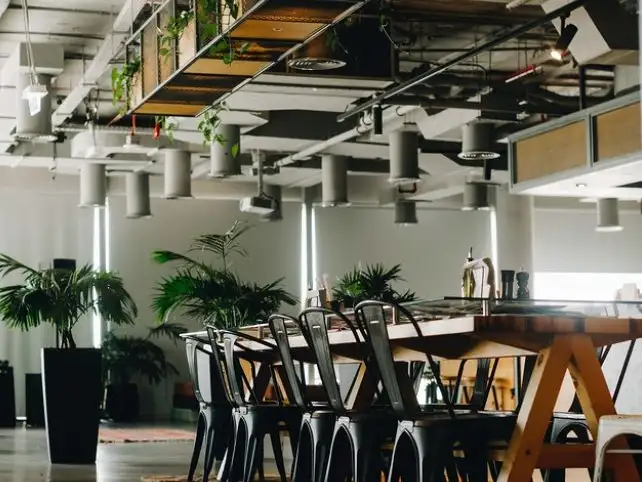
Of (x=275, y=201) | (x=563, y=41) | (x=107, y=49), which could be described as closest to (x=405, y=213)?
(x=275, y=201)

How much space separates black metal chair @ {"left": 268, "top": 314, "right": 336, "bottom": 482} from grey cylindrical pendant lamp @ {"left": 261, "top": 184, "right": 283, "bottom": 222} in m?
10.1

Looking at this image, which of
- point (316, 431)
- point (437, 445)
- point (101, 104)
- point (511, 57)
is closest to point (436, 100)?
point (511, 57)

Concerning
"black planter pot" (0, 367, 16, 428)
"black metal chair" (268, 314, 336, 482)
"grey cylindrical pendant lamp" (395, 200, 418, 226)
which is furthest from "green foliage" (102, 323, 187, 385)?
"black metal chair" (268, 314, 336, 482)

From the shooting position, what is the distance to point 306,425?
15.5 ft

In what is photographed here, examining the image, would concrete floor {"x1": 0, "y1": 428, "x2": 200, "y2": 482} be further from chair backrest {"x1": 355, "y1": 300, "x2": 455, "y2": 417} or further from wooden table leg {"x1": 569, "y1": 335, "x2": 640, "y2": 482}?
wooden table leg {"x1": 569, "y1": 335, "x2": 640, "y2": 482}

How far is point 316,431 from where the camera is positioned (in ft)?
15.0

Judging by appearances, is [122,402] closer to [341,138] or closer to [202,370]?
[341,138]

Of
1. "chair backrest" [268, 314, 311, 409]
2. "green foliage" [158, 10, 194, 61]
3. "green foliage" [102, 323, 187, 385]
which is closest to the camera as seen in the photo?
"chair backrest" [268, 314, 311, 409]

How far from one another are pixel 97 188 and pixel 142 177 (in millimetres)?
1045

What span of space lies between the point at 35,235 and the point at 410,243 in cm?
534

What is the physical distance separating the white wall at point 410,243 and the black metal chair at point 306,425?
1231 cm

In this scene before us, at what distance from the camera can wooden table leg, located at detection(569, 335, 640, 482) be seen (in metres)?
3.83

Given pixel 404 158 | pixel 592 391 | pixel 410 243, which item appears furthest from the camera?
pixel 410 243

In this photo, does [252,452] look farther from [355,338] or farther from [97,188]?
[97,188]
